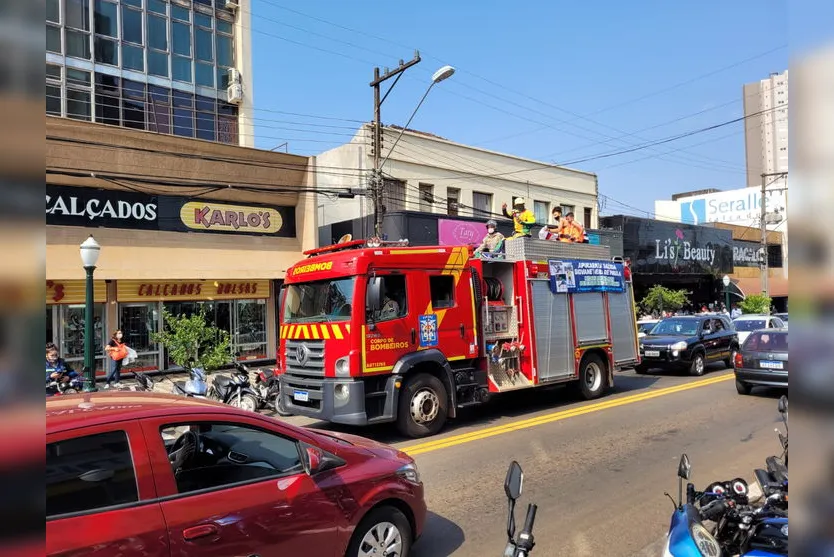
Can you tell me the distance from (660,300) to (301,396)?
74.7 ft

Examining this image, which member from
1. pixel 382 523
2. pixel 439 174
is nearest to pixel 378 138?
pixel 439 174

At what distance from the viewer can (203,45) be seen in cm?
2184

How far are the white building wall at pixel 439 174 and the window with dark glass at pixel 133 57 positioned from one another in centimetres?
684

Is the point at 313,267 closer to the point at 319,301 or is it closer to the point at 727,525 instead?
the point at 319,301

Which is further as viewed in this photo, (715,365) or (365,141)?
(365,141)

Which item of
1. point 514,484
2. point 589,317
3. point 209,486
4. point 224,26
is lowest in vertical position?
point 209,486

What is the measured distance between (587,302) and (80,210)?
1290 cm

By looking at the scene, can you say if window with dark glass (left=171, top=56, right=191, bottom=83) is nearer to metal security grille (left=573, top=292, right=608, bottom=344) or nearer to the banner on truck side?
the banner on truck side

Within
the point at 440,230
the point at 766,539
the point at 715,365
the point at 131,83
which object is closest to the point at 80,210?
the point at 131,83

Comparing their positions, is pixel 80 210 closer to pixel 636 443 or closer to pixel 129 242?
pixel 129 242

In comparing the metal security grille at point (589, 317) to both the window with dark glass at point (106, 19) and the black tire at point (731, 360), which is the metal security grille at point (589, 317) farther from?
the window with dark glass at point (106, 19)
